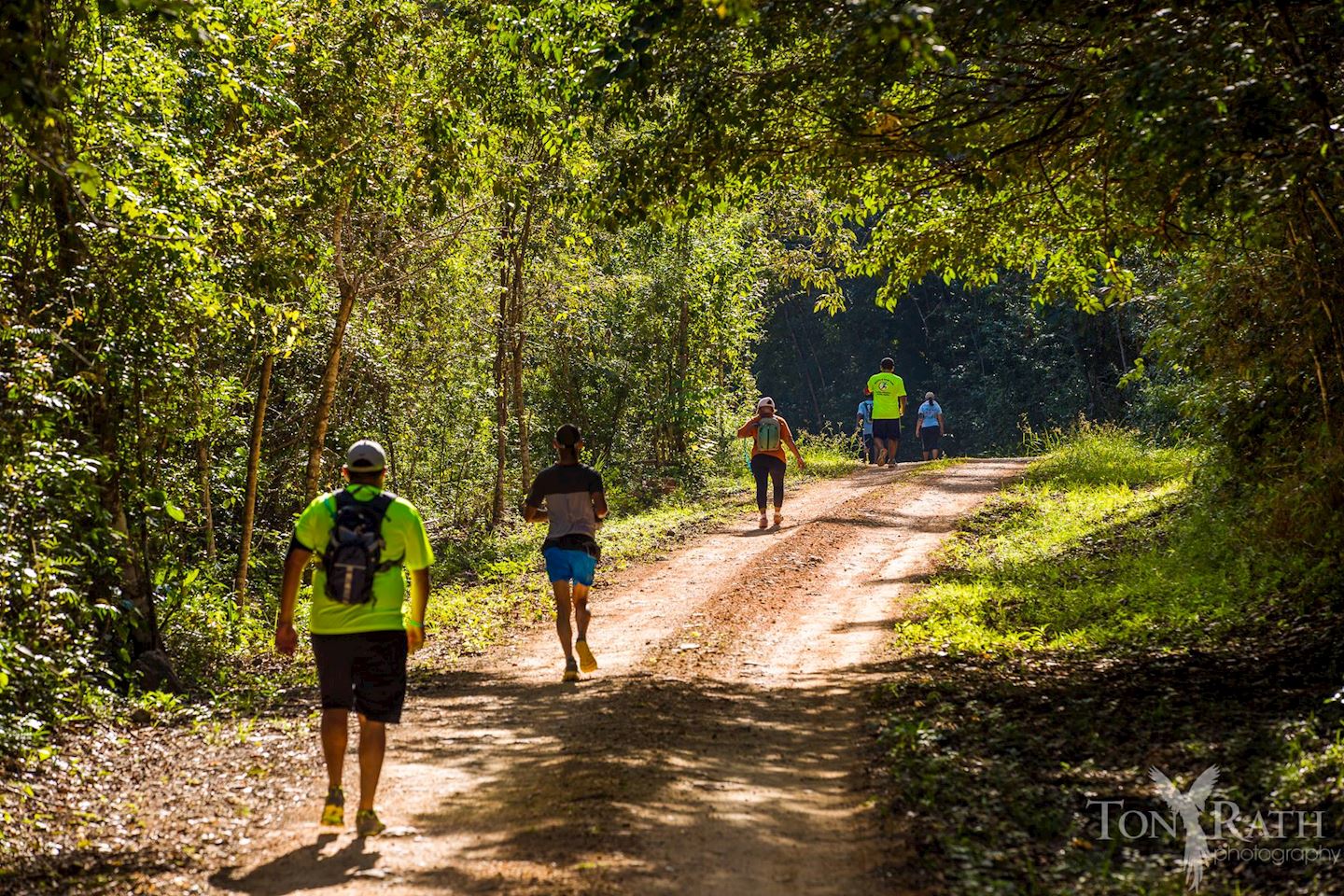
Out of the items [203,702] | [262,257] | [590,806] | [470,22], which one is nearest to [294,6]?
[470,22]

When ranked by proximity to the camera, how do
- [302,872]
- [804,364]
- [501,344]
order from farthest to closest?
1. [804,364]
2. [501,344]
3. [302,872]

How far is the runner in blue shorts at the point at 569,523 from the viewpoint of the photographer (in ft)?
31.3

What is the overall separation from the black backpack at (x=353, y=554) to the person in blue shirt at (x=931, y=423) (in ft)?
76.1

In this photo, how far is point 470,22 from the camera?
472 inches

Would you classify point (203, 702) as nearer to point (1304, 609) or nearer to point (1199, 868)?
point (1199, 868)

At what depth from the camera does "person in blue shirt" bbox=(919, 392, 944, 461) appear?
93.5 ft

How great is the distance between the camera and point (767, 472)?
1803cm

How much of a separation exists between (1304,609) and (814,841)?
19.9 feet

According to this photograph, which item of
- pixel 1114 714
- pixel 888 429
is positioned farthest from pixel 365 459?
pixel 888 429

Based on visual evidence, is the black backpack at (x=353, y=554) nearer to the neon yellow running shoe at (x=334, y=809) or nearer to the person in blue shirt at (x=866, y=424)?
the neon yellow running shoe at (x=334, y=809)

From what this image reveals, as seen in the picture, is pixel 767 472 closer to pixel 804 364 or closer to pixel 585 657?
pixel 585 657

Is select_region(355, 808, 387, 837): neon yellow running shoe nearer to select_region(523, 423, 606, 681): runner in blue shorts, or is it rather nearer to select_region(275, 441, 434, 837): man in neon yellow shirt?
select_region(275, 441, 434, 837): man in neon yellow shirt

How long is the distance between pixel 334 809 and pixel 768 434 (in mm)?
12167

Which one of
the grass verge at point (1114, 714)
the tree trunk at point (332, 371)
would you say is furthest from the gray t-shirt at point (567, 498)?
the tree trunk at point (332, 371)
